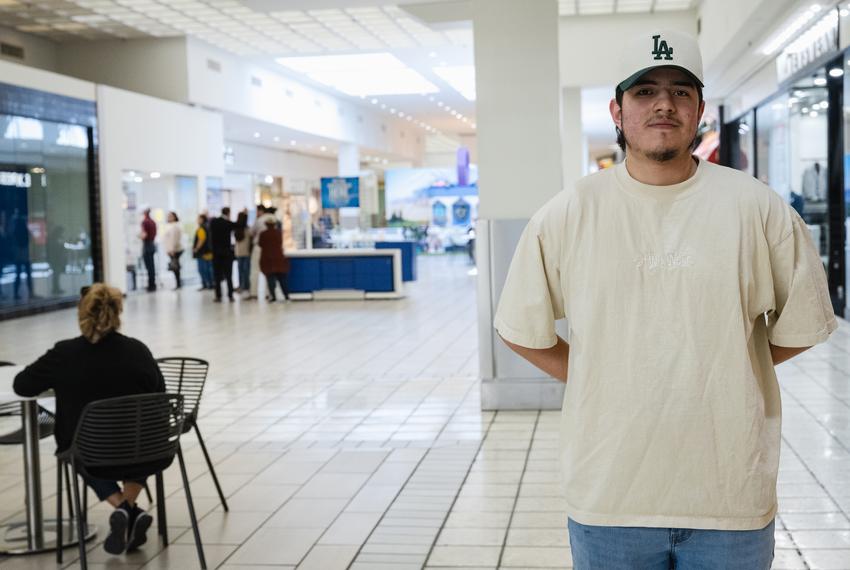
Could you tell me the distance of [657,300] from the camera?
69.3 inches

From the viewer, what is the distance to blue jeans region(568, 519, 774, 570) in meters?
1.77

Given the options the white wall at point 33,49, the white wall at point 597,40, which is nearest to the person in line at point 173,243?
the white wall at point 33,49

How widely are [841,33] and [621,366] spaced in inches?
407

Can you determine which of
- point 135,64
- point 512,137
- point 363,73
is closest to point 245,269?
point 135,64

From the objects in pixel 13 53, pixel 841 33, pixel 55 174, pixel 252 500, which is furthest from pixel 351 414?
pixel 13 53

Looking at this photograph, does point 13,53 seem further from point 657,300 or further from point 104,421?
point 657,300

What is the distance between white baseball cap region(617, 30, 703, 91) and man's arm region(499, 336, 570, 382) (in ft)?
1.62

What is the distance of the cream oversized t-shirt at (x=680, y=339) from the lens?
1.75m

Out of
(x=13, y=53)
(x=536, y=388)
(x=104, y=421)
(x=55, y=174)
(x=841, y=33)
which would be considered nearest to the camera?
(x=104, y=421)

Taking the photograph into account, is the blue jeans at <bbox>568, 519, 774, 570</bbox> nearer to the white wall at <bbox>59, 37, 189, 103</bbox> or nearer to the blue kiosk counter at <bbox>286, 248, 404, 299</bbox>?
the blue kiosk counter at <bbox>286, 248, 404, 299</bbox>

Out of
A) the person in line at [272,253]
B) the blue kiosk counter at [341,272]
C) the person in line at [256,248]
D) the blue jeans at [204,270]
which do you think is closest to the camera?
the person in line at [272,253]

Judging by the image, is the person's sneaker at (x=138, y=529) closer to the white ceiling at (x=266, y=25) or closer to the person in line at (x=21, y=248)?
the white ceiling at (x=266, y=25)

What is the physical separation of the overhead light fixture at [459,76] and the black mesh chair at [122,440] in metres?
20.6

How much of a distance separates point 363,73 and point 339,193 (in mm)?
5949
